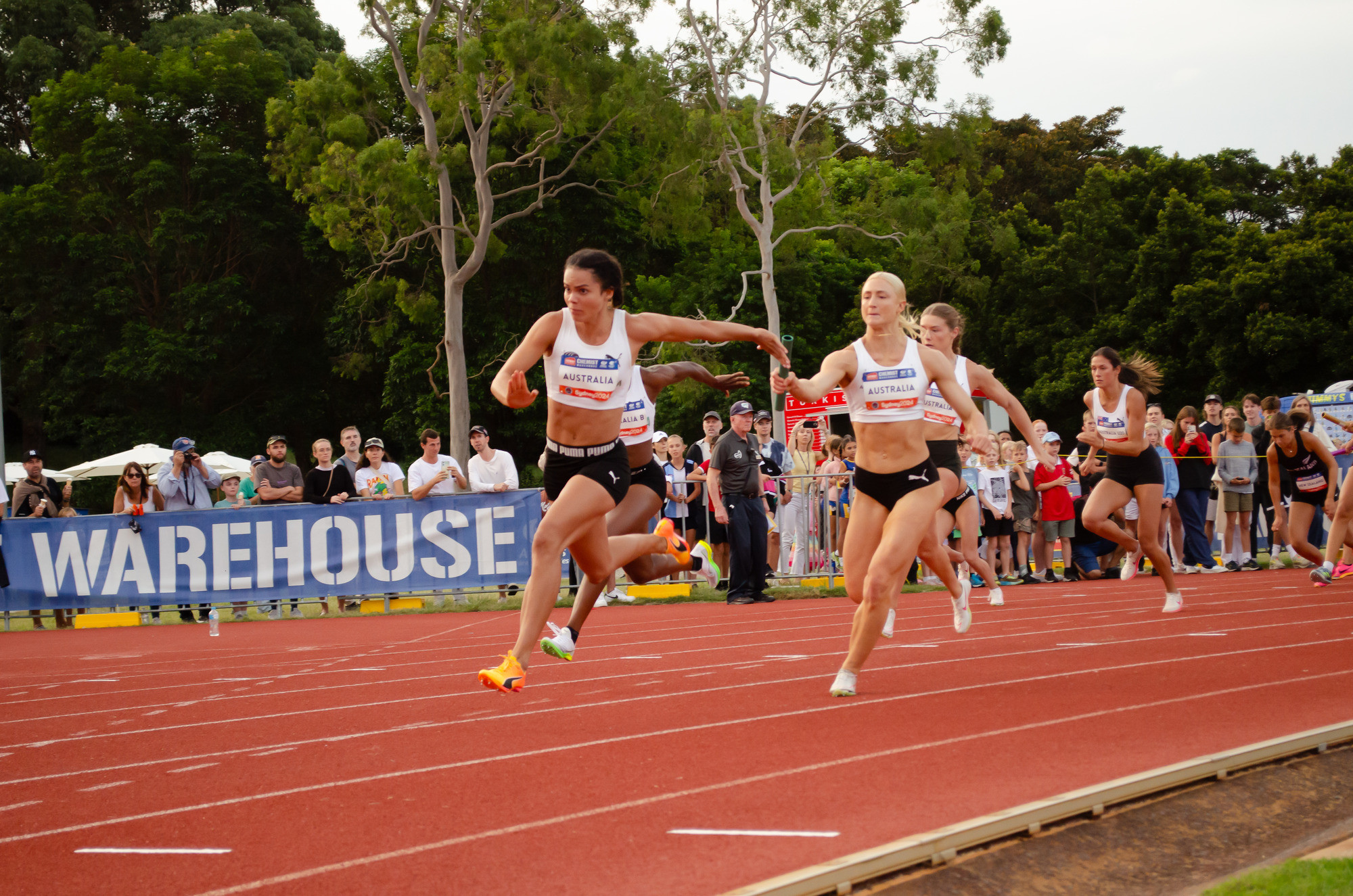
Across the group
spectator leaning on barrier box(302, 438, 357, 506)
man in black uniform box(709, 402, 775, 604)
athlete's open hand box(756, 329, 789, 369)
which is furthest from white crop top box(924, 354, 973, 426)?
spectator leaning on barrier box(302, 438, 357, 506)

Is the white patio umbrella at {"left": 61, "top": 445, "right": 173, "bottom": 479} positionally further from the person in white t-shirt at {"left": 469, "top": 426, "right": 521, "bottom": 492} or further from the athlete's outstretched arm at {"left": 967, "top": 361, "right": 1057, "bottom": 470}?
the athlete's outstretched arm at {"left": 967, "top": 361, "right": 1057, "bottom": 470}

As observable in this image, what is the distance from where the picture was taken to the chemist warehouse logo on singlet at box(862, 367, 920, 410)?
279 inches

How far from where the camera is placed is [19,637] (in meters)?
15.3

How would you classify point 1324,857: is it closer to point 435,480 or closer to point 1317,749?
point 1317,749

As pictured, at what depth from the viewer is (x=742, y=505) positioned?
14.8 meters

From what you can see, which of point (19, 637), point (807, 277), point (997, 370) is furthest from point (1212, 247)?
point (19, 637)

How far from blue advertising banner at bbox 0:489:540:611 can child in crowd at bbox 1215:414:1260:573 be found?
9.51m

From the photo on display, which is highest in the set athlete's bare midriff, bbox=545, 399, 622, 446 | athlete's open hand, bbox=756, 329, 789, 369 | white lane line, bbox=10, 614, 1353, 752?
athlete's open hand, bbox=756, 329, 789, 369

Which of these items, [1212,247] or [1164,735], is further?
[1212,247]

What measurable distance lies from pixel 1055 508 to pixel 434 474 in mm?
8241

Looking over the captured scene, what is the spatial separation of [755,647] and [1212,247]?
38692 mm

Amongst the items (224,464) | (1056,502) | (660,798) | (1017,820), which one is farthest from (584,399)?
(224,464)

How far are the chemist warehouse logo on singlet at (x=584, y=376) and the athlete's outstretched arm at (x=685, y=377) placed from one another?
3.39 ft

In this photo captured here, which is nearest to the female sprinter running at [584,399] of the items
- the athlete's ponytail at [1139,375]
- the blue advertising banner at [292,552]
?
the athlete's ponytail at [1139,375]
